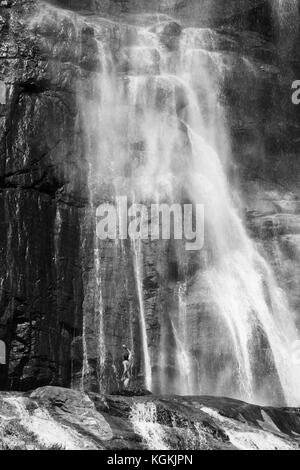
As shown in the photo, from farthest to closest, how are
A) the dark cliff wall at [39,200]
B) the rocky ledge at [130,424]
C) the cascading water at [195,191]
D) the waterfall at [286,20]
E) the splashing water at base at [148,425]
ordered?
the waterfall at [286,20]
the cascading water at [195,191]
the dark cliff wall at [39,200]
the splashing water at base at [148,425]
the rocky ledge at [130,424]

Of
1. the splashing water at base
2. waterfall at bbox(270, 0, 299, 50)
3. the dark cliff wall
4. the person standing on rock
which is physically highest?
waterfall at bbox(270, 0, 299, 50)

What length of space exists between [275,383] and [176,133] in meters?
11.3

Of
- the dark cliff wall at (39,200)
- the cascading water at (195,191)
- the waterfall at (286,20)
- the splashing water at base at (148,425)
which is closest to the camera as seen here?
the splashing water at base at (148,425)

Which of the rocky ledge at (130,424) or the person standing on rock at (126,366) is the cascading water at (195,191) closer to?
the person standing on rock at (126,366)

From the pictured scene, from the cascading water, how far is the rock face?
562 millimetres

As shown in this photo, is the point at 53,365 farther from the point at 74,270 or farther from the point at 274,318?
the point at 274,318

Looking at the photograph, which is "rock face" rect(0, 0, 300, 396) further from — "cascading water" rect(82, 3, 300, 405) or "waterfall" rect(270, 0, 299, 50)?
"waterfall" rect(270, 0, 299, 50)

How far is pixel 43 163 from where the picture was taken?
90.7 feet

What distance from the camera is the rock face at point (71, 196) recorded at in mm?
25266

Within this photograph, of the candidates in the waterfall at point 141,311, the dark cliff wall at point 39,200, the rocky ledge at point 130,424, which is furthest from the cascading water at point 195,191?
the rocky ledge at point 130,424

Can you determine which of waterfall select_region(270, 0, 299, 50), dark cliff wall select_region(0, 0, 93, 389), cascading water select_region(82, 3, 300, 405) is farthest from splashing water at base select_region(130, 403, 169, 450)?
waterfall select_region(270, 0, 299, 50)

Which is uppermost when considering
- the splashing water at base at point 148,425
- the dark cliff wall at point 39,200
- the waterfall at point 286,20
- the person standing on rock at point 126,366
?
the waterfall at point 286,20

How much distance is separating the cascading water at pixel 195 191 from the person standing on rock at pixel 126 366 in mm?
611

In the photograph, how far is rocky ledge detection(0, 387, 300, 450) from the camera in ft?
53.3
